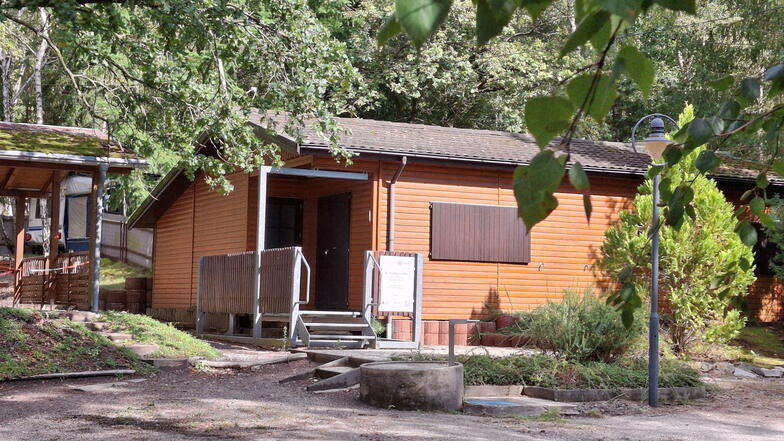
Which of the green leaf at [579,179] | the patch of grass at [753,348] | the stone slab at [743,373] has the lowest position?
the stone slab at [743,373]

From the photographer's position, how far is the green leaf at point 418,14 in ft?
3.74

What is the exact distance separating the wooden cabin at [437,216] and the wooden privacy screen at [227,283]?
60 cm

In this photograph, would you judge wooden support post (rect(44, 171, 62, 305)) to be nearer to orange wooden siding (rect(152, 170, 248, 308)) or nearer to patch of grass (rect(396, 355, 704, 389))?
orange wooden siding (rect(152, 170, 248, 308))

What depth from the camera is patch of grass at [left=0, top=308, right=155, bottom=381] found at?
10523 millimetres

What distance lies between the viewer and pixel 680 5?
1270 millimetres

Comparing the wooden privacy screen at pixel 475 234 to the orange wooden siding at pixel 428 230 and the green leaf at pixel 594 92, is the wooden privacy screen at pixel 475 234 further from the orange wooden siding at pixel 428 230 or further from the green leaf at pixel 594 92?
the green leaf at pixel 594 92

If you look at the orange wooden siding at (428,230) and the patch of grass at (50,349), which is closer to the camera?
the patch of grass at (50,349)

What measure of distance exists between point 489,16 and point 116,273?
3171 centimetres

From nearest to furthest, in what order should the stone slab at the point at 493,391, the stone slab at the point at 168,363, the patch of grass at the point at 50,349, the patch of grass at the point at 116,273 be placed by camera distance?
the stone slab at the point at 493,391 < the patch of grass at the point at 50,349 < the stone slab at the point at 168,363 < the patch of grass at the point at 116,273

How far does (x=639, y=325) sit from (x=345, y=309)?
7.03m

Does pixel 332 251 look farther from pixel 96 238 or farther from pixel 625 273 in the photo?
pixel 625 273

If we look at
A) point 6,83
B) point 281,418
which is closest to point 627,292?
point 281,418

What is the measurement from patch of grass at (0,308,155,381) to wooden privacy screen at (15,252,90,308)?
513 cm

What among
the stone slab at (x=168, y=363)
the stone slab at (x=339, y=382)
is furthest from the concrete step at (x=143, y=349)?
the stone slab at (x=339, y=382)
